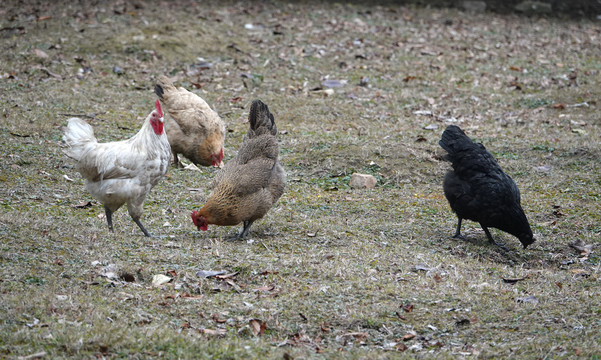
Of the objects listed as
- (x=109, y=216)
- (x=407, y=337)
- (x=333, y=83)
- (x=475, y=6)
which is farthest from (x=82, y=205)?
(x=475, y=6)

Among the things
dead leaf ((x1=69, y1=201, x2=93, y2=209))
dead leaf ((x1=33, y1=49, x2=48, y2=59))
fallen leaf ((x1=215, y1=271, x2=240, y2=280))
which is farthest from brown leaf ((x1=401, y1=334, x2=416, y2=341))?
dead leaf ((x1=33, y1=49, x2=48, y2=59))

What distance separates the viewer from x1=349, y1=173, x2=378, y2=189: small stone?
7949mm

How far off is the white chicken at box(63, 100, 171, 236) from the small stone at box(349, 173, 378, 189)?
267 centimetres

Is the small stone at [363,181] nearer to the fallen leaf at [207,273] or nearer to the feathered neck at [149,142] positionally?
the feathered neck at [149,142]

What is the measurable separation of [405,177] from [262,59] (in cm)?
547

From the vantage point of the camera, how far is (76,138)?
6086 millimetres

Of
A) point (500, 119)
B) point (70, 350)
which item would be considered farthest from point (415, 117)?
point (70, 350)

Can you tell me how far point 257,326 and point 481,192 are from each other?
3.11 meters

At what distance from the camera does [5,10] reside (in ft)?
45.5

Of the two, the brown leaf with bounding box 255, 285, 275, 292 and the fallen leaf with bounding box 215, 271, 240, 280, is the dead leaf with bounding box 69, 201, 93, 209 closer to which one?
the fallen leaf with bounding box 215, 271, 240, 280

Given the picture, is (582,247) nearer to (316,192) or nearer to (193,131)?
(316,192)

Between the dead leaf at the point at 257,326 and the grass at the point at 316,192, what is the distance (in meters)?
0.03

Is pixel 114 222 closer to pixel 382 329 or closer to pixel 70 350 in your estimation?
pixel 70 350

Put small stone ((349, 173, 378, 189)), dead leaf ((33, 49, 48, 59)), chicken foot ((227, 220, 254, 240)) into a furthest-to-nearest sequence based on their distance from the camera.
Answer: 1. dead leaf ((33, 49, 48, 59))
2. small stone ((349, 173, 378, 189))
3. chicken foot ((227, 220, 254, 240))
